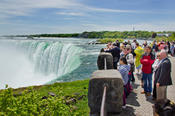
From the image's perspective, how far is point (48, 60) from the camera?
28.5 meters

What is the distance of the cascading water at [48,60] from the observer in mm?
24688

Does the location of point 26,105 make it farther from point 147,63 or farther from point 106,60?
point 147,63

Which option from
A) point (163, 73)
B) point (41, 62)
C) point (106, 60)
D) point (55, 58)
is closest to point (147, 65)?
point (163, 73)

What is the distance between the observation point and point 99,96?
3896 mm

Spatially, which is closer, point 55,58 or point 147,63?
point 147,63

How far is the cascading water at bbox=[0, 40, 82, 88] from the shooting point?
24688 mm

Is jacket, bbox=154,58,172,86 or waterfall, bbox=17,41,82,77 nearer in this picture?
jacket, bbox=154,58,172,86

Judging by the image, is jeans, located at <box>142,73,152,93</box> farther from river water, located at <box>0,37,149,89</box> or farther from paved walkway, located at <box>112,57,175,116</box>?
river water, located at <box>0,37,149,89</box>

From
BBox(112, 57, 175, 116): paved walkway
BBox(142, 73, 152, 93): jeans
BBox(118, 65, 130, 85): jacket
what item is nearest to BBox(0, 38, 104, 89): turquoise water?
BBox(112, 57, 175, 116): paved walkway

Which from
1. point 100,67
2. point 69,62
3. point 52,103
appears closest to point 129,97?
point 100,67

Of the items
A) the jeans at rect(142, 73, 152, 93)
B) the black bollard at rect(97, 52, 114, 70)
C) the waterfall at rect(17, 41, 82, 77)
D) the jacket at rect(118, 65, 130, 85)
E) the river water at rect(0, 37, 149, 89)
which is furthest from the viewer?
the waterfall at rect(17, 41, 82, 77)

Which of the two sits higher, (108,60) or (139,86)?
(108,60)

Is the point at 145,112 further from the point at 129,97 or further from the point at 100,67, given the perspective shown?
the point at 100,67

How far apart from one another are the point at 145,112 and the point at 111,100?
164 centimetres
